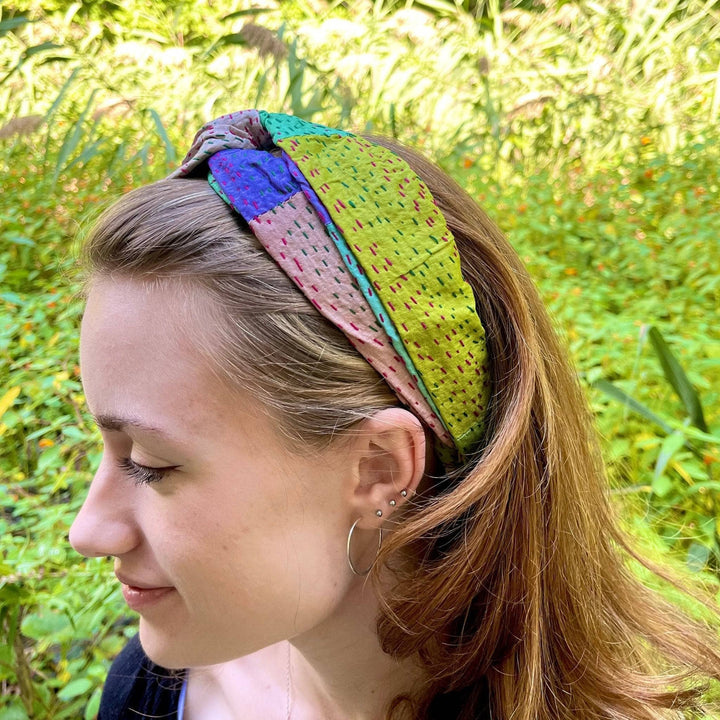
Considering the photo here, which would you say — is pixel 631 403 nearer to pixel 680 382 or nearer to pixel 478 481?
pixel 680 382

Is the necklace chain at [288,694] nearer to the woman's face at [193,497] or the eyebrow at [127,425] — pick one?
the woman's face at [193,497]

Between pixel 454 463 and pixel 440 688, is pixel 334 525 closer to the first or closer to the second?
pixel 454 463

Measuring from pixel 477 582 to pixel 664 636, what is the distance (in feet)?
1.39

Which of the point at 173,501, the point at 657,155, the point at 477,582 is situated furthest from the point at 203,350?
the point at 657,155

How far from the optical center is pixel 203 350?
96cm

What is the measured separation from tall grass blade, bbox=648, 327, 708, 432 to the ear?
1382 mm

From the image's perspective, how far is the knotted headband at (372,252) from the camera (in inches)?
37.4

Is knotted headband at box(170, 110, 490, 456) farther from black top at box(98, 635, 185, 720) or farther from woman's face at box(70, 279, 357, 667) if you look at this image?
black top at box(98, 635, 185, 720)

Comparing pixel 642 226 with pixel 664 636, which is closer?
pixel 664 636

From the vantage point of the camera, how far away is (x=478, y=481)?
39.2 inches

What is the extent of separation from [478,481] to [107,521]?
51 cm

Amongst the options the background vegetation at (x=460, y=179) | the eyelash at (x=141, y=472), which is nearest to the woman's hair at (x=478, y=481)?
the eyelash at (x=141, y=472)

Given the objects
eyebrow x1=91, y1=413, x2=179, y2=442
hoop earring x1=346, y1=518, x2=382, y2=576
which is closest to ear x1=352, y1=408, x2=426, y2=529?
hoop earring x1=346, y1=518, x2=382, y2=576

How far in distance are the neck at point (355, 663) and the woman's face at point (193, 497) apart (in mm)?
131
